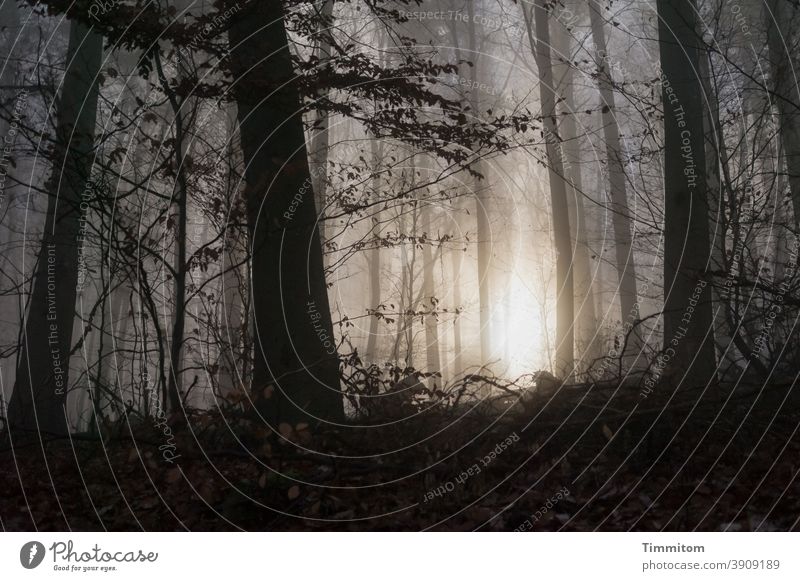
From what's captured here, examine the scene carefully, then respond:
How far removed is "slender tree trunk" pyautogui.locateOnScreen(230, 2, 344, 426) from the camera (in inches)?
248

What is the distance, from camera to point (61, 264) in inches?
261

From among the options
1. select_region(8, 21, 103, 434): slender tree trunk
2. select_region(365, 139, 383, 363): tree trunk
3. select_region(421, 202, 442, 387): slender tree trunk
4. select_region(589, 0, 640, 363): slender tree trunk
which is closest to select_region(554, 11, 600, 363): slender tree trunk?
select_region(589, 0, 640, 363): slender tree trunk

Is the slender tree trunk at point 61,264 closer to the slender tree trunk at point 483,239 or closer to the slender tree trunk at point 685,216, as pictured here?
the slender tree trunk at point 483,239

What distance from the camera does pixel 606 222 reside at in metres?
6.67

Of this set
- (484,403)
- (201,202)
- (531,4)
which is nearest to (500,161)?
(531,4)

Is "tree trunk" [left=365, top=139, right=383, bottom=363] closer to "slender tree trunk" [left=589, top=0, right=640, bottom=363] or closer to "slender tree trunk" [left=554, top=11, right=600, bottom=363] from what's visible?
"slender tree trunk" [left=554, top=11, right=600, bottom=363]

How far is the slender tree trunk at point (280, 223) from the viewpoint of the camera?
629 cm

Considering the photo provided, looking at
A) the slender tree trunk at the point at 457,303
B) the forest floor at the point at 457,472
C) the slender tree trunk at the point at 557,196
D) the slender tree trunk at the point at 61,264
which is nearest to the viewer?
the forest floor at the point at 457,472

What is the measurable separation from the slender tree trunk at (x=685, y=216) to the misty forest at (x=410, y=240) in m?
0.03

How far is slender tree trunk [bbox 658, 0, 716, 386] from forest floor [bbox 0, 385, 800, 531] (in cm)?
45

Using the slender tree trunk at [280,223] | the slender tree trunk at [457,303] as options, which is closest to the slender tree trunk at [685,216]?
the slender tree trunk at [457,303]

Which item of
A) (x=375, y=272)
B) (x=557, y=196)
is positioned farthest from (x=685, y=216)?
(x=375, y=272)

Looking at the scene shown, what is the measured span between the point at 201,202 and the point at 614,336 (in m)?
4.10
